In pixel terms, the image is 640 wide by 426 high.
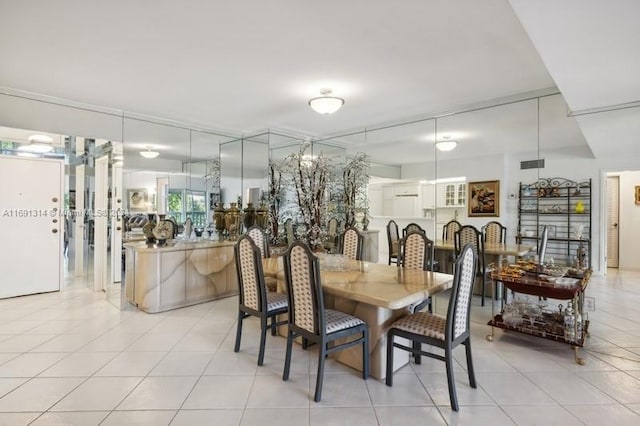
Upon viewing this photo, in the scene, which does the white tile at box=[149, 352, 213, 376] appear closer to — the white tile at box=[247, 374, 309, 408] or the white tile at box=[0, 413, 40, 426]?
the white tile at box=[247, 374, 309, 408]

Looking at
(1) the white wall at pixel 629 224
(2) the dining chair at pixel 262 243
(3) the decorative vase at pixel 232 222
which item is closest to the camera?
(2) the dining chair at pixel 262 243

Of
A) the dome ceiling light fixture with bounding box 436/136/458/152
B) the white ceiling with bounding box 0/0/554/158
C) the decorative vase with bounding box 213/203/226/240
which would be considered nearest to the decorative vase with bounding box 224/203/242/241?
the decorative vase with bounding box 213/203/226/240

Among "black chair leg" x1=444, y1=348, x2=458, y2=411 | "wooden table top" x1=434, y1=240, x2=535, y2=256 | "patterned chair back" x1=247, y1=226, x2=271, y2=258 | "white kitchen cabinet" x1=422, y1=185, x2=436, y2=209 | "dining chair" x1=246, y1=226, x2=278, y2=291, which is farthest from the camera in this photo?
"white kitchen cabinet" x1=422, y1=185, x2=436, y2=209

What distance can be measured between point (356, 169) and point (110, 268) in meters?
4.06

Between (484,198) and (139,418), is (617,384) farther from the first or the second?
(139,418)

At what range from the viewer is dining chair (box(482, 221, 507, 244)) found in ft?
14.2

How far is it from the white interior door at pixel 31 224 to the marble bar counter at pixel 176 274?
151 cm

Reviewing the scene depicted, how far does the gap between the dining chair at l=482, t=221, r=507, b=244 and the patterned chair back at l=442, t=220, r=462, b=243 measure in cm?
32

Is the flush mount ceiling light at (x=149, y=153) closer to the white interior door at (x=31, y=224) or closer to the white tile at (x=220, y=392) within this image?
the white interior door at (x=31, y=224)

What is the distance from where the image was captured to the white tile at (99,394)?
2.19 m

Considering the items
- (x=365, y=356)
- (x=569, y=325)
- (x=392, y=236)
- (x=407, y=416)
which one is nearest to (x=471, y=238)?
(x=392, y=236)

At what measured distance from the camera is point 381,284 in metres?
2.62

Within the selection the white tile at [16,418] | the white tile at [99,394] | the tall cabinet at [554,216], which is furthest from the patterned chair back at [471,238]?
the white tile at [16,418]

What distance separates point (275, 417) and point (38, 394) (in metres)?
1.64
